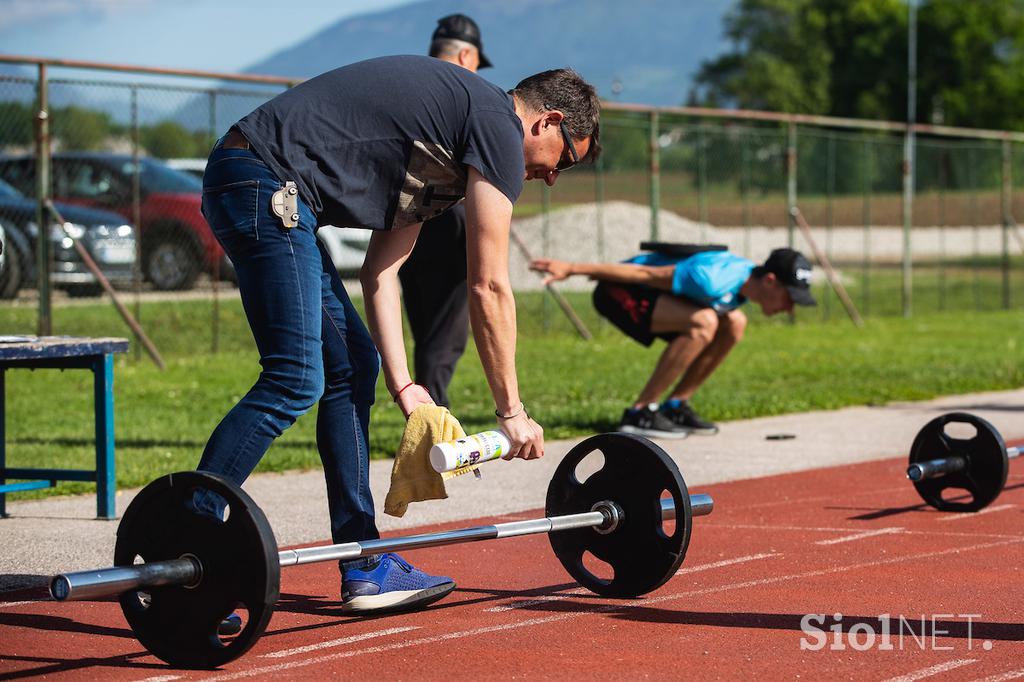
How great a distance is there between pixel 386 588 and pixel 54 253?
889 centimetres

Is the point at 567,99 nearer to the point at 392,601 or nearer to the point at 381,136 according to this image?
the point at 381,136

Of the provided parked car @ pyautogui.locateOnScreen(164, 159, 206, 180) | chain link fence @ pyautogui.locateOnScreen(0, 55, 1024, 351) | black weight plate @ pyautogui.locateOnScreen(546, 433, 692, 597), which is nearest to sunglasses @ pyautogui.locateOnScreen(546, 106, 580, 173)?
black weight plate @ pyautogui.locateOnScreen(546, 433, 692, 597)

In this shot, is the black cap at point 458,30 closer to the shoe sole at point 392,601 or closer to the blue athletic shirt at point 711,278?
the blue athletic shirt at point 711,278

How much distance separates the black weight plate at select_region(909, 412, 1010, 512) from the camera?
6.56 m

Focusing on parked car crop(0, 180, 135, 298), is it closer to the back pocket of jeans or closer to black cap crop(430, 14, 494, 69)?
black cap crop(430, 14, 494, 69)

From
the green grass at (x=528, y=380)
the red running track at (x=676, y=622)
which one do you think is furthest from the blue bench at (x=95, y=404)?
the red running track at (x=676, y=622)

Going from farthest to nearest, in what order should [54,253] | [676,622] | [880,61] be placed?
[880,61], [54,253], [676,622]

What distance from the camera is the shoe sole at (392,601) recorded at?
4.72m

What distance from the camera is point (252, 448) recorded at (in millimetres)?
4293

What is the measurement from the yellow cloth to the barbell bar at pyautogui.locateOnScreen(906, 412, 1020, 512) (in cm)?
274

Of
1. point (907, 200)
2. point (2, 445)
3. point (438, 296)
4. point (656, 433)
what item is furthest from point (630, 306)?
point (907, 200)

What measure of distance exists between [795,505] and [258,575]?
3731 millimetres

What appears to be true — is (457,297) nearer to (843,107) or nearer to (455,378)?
(455,378)

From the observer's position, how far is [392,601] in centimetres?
475
